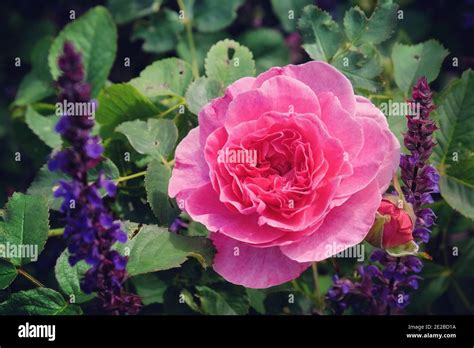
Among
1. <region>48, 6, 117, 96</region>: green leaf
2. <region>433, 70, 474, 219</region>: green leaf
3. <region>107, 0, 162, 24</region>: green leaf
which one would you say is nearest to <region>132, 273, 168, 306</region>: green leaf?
<region>48, 6, 117, 96</region>: green leaf

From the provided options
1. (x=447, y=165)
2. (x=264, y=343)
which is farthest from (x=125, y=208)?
(x=447, y=165)

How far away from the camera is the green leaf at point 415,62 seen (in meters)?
1.48

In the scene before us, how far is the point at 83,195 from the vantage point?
1.06 metres

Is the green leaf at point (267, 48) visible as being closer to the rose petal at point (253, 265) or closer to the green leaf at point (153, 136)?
the green leaf at point (153, 136)

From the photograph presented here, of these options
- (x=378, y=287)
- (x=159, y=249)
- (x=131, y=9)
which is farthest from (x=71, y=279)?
(x=131, y=9)

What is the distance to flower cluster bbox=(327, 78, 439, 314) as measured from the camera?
3.96 feet

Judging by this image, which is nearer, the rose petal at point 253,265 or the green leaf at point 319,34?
the rose petal at point 253,265

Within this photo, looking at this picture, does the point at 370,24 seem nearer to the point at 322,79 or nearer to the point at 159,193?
the point at 322,79

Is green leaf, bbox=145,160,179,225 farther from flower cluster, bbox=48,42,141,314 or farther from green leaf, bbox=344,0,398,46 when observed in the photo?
green leaf, bbox=344,0,398,46

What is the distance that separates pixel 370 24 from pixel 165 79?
0.40 m

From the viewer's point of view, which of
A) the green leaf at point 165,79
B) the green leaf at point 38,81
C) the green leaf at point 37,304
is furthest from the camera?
the green leaf at point 38,81

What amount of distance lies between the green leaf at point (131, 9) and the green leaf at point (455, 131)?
0.70m

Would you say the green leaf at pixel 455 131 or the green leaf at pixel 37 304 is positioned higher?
the green leaf at pixel 455 131

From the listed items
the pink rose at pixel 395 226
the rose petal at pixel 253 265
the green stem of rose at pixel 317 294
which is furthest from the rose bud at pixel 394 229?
the green stem of rose at pixel 317 294
